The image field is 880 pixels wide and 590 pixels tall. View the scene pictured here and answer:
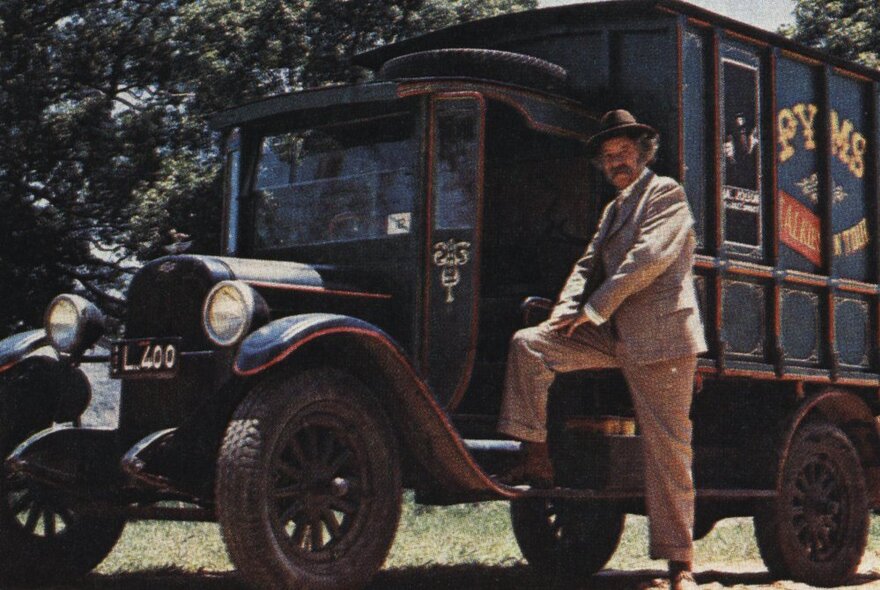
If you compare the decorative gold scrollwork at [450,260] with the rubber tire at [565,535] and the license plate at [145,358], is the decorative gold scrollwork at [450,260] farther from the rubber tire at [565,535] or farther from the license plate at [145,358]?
the rubber tire at [565,535]

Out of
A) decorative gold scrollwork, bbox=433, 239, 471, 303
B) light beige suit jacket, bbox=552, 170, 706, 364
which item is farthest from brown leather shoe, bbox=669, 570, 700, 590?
decorative gold scrollwork, bbox=433, 239, 471, 303

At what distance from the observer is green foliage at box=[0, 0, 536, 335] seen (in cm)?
1822

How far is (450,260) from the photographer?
6484mm

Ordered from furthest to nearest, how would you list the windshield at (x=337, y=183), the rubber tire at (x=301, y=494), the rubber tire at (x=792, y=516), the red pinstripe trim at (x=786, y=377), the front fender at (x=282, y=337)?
1. the rubber tire at (x=792, y=516)
2. the red pinstripe trim at (x=786, y=377)
3. the windshield at (x=337, y=183)
4. the front fender at (x=282, y=337)
5. the rubber tire at (x=301, y=494)

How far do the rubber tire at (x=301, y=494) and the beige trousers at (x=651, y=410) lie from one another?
68 cm

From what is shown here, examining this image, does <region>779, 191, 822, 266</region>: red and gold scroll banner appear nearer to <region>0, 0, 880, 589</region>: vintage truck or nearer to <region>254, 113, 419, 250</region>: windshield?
<region>0, 0, 880, 589</region>: vintage truck

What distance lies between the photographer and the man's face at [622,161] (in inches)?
246

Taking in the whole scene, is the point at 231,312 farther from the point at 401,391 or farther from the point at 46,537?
the point at 46,537

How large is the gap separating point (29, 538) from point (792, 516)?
4329 mm

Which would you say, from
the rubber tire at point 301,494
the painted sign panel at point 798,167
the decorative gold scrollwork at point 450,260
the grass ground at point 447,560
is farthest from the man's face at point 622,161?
the grass ground at point 447,560

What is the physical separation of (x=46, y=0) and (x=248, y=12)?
113 inches

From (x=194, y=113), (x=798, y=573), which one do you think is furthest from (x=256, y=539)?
(x=194, y=113)

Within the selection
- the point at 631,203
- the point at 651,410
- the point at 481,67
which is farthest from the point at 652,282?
the point at 481,67

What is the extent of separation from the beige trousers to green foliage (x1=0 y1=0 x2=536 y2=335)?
12.1 meters
